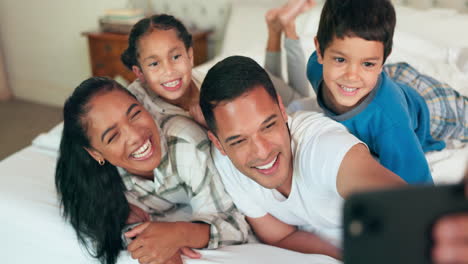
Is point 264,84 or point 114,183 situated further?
point 114,183

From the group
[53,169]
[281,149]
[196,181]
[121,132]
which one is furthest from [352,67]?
[53,169]

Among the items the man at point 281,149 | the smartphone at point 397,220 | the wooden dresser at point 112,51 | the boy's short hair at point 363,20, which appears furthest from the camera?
the wooden dresser at point 112,51

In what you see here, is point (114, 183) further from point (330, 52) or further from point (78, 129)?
point (330, 52)

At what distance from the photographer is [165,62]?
1354 mm

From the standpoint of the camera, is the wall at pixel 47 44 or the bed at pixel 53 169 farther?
the wall at pixel 47 44

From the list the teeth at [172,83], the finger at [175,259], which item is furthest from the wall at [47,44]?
the finger at [175,259]

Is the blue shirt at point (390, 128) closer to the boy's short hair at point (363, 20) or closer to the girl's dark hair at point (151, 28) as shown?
the boy's short hair at point (363, 20)

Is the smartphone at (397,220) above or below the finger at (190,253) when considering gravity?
above

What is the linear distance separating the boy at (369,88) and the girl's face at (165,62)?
18.6 inches

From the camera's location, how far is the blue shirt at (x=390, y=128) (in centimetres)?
103

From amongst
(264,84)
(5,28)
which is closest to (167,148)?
(264,84)

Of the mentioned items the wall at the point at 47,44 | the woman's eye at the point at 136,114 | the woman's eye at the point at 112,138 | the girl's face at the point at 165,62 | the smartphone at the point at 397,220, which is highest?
the smartphone at the point at 397,220

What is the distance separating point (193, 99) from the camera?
1.50 m

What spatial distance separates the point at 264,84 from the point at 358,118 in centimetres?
32
